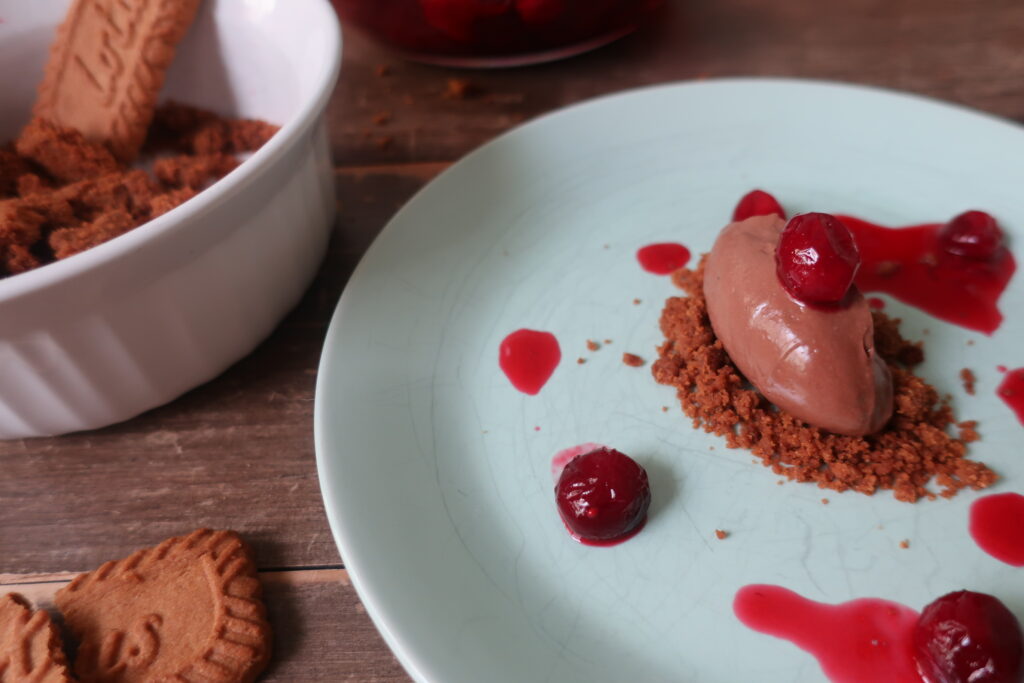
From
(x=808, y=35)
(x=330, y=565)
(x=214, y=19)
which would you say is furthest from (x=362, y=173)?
(x=808, y=35)

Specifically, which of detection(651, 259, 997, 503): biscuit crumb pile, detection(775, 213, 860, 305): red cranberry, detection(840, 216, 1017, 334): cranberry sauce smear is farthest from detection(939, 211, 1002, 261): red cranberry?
detection(775, 213, 860, 305): red cranberry

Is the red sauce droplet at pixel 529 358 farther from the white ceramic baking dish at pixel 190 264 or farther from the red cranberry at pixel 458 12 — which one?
the red cranberry at pixel 458 12

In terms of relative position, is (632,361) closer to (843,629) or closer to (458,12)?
(843,629)

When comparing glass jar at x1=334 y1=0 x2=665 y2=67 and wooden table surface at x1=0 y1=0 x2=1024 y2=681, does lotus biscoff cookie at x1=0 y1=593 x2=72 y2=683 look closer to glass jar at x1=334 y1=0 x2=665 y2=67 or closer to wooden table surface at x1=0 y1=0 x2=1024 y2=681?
wooden table surface at x1=0 y1=0 x2=1024 y2=681

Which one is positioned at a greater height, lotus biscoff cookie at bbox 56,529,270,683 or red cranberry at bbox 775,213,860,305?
red cranberry at bbox 775,213,860,305

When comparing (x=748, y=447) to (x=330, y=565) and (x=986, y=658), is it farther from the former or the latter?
(x=330, y=565)
